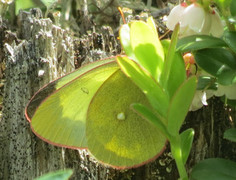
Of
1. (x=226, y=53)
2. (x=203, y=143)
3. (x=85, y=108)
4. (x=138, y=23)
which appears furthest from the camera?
(x=203, y=143)

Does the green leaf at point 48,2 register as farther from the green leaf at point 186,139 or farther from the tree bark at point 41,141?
the green leaf at point 186,139

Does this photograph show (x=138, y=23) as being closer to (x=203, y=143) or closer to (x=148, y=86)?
(x=148, y=86)

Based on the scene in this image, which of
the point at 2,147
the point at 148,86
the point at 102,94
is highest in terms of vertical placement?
the point at 148,86

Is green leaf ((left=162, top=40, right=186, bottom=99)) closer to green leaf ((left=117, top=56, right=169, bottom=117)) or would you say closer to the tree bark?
green leaf ((left=117, top=56, right=169, bottom=117))

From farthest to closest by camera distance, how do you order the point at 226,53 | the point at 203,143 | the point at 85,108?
the point at 203,143 < the point at 85,108 < the point at 226,53

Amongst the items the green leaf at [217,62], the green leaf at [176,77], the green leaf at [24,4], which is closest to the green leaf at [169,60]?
the green leaf at [176,77]

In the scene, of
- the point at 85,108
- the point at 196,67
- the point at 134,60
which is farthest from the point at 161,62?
the point at 85,108
